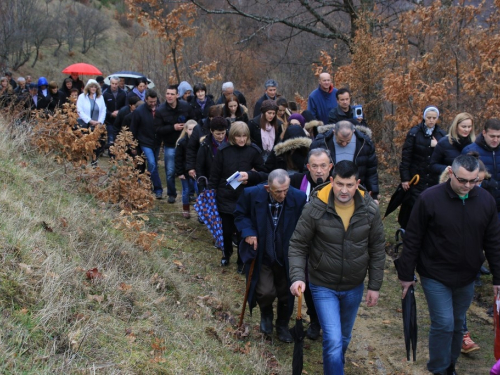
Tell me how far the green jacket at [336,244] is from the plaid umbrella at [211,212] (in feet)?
11.1

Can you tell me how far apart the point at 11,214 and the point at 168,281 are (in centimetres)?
177

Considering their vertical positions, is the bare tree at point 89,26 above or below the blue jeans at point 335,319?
above

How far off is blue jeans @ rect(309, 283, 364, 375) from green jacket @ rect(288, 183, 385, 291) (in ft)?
0.25

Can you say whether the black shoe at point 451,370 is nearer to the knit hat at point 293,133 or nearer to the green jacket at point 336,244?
the green jacket at point 336,244

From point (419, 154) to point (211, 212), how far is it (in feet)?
10.4

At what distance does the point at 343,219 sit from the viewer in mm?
4695

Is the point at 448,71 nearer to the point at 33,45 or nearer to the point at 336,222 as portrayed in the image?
the point at 336,222

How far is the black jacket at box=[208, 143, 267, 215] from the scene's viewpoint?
25.1 ft

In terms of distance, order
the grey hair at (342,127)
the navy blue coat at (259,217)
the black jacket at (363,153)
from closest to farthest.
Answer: the navy blue coat at (259,217), the grey hair at (342,127), the black jacket at (363,153)

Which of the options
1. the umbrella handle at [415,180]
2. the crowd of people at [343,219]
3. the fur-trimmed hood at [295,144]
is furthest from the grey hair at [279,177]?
the umbrella handle at [415,180]

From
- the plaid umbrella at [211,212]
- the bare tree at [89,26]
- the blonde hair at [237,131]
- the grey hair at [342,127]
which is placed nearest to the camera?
the grey hair at [342,127]

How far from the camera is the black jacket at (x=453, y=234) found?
4.91 metres

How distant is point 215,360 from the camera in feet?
16.0

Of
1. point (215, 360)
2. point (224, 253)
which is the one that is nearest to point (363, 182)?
point (224, 253)
